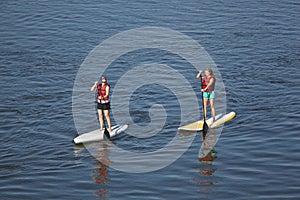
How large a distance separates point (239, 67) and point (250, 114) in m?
7.76

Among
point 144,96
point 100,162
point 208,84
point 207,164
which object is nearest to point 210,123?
point 208,84

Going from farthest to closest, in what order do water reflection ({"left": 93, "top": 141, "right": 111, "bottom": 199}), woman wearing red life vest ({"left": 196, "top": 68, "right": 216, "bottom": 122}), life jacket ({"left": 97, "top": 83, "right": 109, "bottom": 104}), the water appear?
woman wearing red life vest ({"left": 196, "top": 68, "right": 216, "bottom": 122}) < life jacket ({"left": 97, "top": 83, "right": 109, "bottom": 104}) < the water < water reflection ({"left": 93, "top": 141, "right": 111, "bottom": 199})

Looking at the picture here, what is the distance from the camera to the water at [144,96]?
1811 centimetres

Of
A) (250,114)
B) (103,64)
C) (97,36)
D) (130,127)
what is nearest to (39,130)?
(130,127)

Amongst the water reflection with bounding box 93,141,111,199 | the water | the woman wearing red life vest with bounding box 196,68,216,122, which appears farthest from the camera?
the woman wearing red life vest with bounding box 196,68,216,122

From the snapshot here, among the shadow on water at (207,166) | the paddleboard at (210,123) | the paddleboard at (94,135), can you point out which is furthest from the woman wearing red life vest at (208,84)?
the paddleboard at (94,135)

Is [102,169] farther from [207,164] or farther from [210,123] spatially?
[210,123]

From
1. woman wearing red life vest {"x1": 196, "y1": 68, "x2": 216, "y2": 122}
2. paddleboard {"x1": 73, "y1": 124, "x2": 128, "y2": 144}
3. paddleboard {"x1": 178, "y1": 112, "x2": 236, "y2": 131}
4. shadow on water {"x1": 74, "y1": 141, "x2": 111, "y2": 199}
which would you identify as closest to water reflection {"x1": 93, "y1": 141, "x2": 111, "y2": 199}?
shadow on water {"x1": 74, "y1": 141, "x2": 111, "y2": 199}

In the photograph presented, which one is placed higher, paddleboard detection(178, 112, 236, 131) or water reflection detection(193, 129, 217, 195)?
paddleboard detection(178, 112, 236, 131)

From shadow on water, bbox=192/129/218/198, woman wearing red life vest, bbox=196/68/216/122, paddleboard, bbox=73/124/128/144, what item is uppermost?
woman wearing red life vest, bbox=196/68/216/122

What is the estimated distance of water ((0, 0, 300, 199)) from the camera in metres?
18.1

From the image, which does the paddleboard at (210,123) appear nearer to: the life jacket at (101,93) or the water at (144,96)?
the water at (144,96)

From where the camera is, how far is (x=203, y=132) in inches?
895

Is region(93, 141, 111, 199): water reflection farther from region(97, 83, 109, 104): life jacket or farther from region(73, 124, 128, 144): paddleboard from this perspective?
region(97, 83, 109, 104): life jacket
